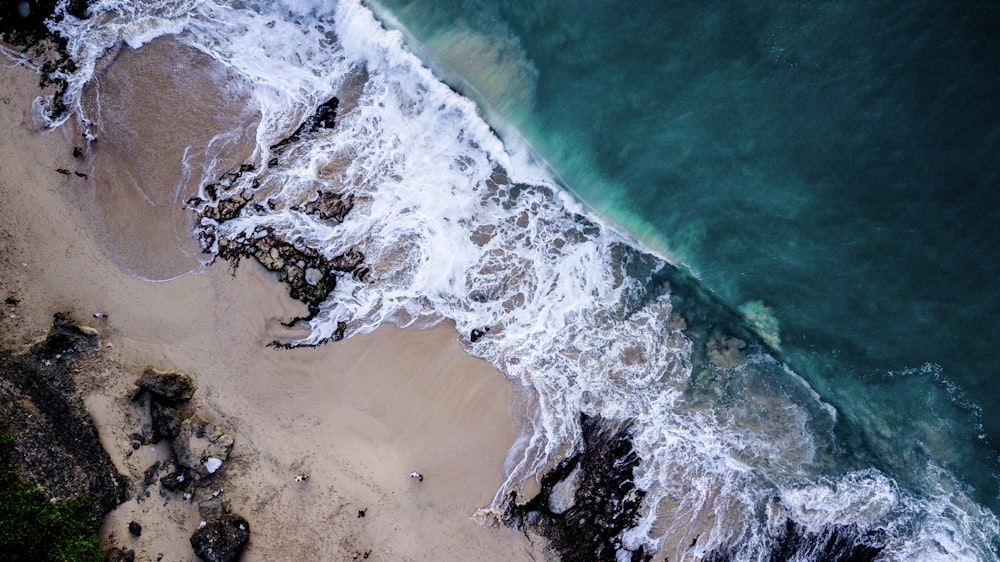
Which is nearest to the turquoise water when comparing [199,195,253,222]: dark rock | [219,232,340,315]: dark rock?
[219,232,340,315]: dark rock

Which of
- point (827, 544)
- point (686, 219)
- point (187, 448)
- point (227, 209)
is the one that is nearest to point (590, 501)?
point (827, 544)

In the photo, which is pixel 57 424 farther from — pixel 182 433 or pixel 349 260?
pixel 349 260

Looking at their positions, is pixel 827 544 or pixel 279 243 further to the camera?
pixel 827 544

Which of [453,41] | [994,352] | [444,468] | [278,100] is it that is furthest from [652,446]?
[278,100]

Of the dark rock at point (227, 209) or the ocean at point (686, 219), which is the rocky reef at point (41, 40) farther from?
the dark rock at point (227, 209)

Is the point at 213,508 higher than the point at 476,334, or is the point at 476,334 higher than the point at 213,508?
the point at 476,334

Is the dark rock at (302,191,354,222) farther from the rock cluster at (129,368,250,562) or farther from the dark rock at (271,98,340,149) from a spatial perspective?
the rock cluster at (129,368,250,562)
